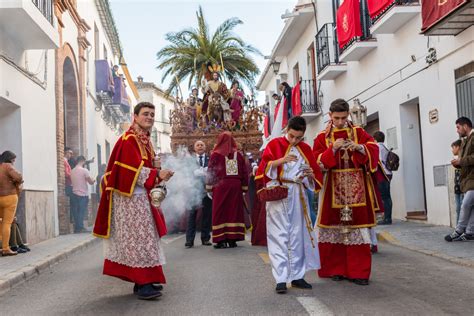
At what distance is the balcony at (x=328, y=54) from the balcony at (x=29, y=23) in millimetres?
8617

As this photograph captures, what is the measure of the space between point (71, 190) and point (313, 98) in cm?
1045

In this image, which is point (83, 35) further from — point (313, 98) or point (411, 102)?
point (411, 102)

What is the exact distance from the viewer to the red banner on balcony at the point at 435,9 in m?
10.3

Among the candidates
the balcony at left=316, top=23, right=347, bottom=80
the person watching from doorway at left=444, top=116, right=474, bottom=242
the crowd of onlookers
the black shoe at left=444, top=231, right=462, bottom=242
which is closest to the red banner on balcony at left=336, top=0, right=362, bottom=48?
the balcony at left=316, top=23, right=347, bottom=80

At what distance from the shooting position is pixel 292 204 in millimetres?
6668

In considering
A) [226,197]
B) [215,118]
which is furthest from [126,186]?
[215,118]

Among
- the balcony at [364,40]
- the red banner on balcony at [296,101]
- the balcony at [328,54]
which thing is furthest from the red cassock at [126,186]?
the red banner on balcony at [296,101]

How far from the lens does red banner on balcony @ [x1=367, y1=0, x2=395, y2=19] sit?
14.0 metres

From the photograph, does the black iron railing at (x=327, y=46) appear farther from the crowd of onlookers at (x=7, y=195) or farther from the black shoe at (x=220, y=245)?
the crowd of onlookers at (x=7, y=195)

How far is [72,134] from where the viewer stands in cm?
2047

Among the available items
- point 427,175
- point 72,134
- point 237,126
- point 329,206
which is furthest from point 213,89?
point 329,206

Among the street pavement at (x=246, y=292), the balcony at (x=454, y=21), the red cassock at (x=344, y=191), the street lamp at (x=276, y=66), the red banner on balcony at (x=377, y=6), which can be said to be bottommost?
the street pavement at (x=246, y=292)

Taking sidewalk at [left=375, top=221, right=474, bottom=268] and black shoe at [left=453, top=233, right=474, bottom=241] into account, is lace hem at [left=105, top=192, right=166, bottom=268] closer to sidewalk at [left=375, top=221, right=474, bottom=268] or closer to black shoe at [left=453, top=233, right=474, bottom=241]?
sidewalk at [left=375, top=221, right=474, bottom=268]

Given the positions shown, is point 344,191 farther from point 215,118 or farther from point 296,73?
point 296,73
